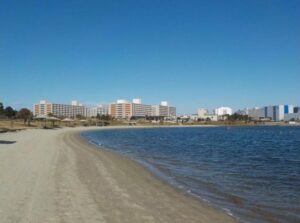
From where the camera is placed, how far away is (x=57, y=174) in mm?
17734

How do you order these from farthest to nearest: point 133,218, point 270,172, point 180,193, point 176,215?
point 270,172 → point 180,193 → point 176,215 → point 133,218

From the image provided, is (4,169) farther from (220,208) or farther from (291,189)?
(291,189)

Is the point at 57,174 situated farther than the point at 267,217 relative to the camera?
Yes

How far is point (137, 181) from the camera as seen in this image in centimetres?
1795

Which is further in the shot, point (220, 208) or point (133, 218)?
point (220, 208)

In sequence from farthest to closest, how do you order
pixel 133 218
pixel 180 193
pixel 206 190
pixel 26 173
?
1. pixel 26 173
2. pixel 206 190
3. pixel 180 193
4. pixel 133 218

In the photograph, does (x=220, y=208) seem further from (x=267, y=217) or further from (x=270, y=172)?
(x=270, y=172)

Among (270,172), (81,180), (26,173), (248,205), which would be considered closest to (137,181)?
(81,180)

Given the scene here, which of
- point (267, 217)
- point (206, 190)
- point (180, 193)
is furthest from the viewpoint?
point (206, 190)

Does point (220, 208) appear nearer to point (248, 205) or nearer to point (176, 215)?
point (248, 205)

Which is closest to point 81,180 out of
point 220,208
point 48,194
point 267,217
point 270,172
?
point 48,194

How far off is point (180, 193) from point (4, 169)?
27.4ft

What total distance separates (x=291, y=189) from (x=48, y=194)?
9.85m

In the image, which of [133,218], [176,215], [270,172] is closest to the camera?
[133,218]
